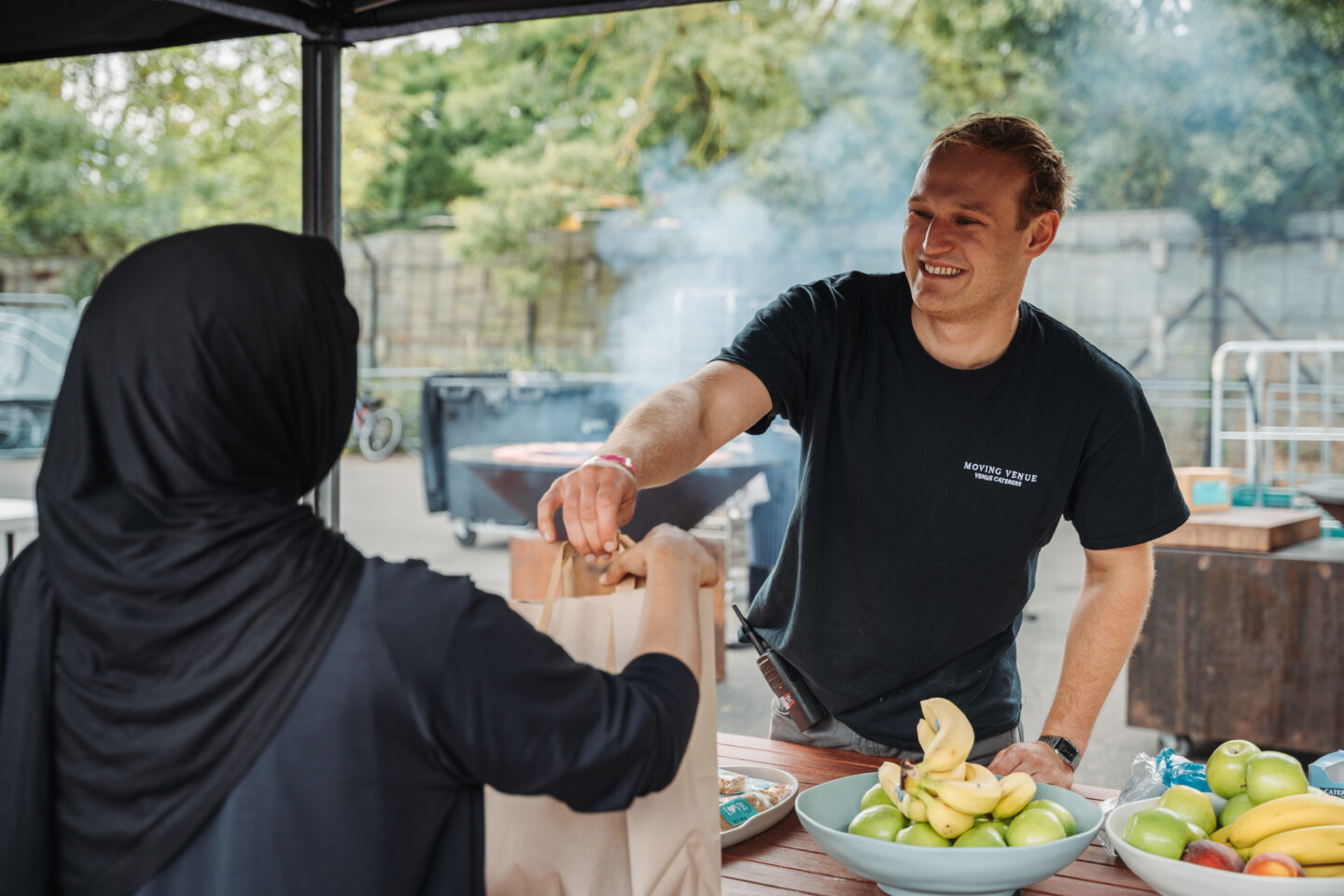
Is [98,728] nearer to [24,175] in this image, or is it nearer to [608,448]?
[608,448]

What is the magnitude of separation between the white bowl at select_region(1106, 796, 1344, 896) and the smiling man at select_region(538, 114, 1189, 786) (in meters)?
0.61

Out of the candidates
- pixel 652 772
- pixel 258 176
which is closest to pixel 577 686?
pixel 652 772

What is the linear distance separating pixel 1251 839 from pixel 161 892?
108 centimetres

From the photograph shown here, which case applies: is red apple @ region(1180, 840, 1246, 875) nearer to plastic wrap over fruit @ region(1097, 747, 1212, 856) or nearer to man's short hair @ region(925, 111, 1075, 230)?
plastic wrap over fruit @ region(1097, 747, 1212, 856)

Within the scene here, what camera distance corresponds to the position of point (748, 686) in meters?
5.03

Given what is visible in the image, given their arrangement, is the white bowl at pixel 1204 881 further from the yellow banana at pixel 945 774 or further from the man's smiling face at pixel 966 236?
the man's smiling face at pixel 966 236

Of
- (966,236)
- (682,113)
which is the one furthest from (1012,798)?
(682,113)

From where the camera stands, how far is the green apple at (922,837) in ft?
3.92

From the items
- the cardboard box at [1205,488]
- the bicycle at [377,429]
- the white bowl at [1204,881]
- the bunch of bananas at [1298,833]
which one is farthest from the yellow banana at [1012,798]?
the bicycle at [377,429]

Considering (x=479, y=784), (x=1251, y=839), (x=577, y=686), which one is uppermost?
(x=577, y=686)

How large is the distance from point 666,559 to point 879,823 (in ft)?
1.33

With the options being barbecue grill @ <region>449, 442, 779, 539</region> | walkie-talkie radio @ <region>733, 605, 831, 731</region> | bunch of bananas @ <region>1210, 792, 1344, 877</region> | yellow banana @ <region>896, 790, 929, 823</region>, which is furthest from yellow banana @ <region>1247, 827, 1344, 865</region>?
barbecue grill @ <region>449, 442, 779, 539</region>

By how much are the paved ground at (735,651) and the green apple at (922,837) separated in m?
2.92

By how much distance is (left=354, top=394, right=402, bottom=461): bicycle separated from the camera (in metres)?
11.8
